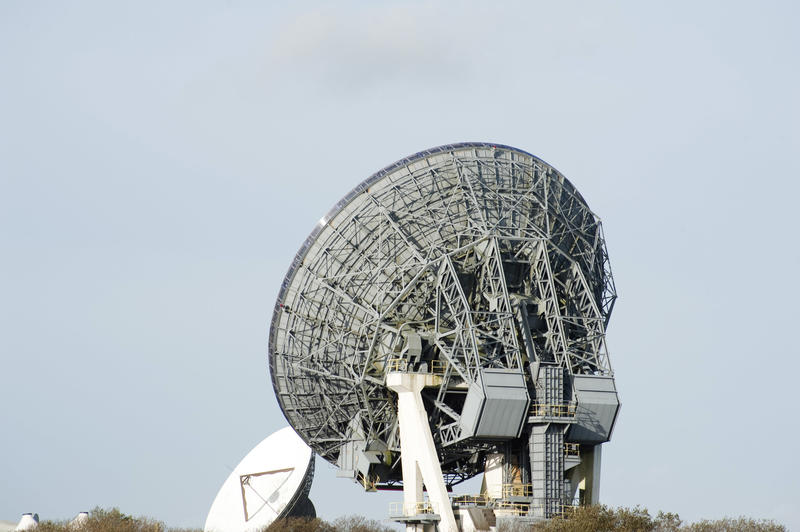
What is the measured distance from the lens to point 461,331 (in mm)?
50812

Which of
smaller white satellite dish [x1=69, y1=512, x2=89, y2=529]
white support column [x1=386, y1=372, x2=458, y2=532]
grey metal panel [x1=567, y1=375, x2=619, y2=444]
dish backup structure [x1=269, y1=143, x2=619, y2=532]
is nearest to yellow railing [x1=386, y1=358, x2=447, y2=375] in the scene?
dish backup structure [x1=269, y1=143, x2=619, y2=532]

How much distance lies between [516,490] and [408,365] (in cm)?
738

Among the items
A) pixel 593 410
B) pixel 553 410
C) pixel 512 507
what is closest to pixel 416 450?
pixel 512 507

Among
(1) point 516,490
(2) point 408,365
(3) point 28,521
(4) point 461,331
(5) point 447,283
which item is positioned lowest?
(3) point 28,521

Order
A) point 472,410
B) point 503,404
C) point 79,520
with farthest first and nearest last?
point 79,520
point 472,410
point 503,404

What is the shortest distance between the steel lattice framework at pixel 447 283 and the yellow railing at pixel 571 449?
3.62 metres

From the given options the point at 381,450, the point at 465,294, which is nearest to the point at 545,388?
the point at 465,294

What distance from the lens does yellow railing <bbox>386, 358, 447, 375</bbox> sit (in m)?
52.7

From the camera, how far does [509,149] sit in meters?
56.4

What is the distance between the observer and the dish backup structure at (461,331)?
5056cm

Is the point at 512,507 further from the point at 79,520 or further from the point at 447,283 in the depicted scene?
the point at 79,520

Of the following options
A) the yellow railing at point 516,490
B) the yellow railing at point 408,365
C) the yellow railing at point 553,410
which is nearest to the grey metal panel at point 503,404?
the yellow railing at point 553,410

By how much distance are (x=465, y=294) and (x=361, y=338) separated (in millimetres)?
5293

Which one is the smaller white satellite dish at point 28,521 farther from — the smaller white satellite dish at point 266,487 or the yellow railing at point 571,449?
the yellow railing at point 571,449
